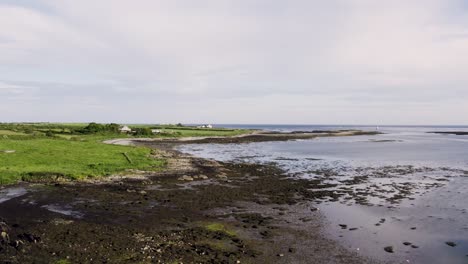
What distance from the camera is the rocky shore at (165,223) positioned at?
18062mm

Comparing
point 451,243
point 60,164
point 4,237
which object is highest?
point 60,164

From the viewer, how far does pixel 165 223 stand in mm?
23594

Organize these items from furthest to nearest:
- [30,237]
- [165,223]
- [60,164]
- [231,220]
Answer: [60,164] → [231,220] → [165,223] → [30,237]

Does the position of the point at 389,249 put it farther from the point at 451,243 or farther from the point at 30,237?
the point at 30,237

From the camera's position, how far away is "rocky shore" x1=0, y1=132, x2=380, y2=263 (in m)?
18.1

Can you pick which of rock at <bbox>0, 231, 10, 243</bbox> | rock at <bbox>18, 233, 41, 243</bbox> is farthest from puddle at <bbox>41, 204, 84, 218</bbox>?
rock at <bbox>0, 231, 10, 243</bbox>

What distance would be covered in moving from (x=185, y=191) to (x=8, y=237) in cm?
1704

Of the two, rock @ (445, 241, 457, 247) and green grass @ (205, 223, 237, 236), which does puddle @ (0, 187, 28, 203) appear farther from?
rock @ (445, 241, 457, 247)

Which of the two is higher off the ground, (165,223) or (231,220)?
(165,223)

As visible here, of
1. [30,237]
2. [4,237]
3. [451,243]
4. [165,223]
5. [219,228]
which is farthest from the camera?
[165,223]

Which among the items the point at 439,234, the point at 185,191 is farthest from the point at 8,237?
the point at 439,234

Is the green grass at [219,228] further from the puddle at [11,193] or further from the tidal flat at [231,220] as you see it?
the puddle at [11,193]

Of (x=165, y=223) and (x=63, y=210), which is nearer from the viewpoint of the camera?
(x=165, y=223)

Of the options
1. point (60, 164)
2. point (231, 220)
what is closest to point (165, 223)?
point (231, 220)
